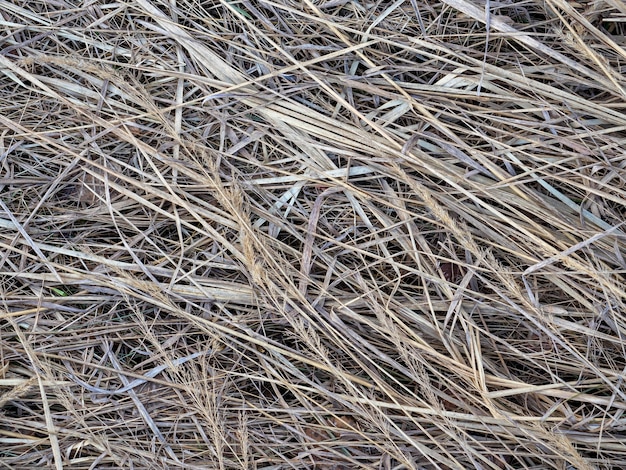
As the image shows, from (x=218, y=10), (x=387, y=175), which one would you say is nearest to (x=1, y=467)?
(x=387, y=175)

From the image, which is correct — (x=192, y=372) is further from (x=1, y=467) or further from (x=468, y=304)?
(x=468, y=304)

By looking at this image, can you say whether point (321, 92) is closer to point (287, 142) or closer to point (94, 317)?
point (287, 142)

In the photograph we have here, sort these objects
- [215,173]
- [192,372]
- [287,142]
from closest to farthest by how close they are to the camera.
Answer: [215,173] < [192,372] < [287,142]

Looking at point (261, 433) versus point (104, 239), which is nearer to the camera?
point (261, 433)

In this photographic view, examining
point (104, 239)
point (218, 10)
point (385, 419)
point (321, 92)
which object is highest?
point (218, 10)

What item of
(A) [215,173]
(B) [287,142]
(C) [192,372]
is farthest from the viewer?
(B) [287,142]

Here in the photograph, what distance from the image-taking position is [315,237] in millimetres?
1762

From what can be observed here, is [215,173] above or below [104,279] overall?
above

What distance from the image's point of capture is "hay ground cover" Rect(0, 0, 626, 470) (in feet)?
5.32

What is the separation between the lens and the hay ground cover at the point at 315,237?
5.32ft

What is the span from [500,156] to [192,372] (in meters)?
1.05

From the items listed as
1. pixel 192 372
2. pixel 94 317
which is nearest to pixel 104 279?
pixel 94 317

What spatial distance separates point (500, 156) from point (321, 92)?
56 cm

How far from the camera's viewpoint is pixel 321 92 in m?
1.82
